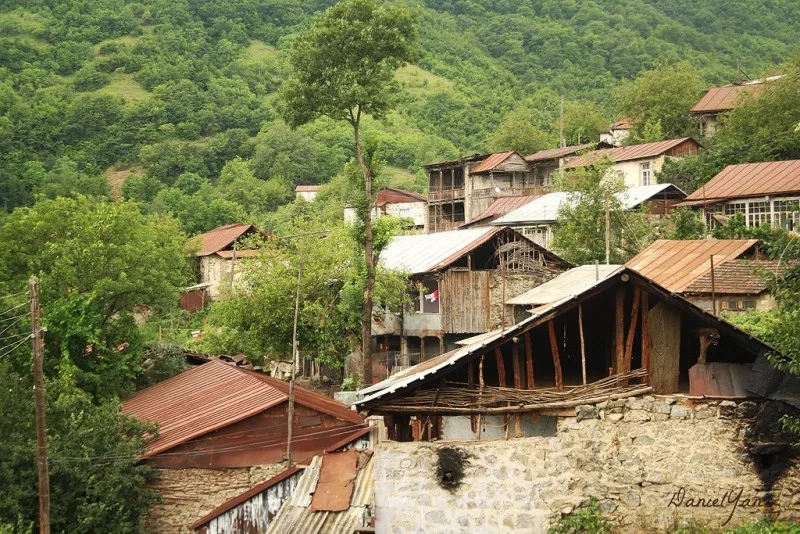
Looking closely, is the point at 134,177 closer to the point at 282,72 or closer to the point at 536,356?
the point at 282,72

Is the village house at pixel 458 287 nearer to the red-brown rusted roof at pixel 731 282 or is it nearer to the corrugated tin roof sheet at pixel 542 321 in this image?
the red-brown rusted roof at pixel 731 282

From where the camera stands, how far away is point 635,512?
39.2 feet

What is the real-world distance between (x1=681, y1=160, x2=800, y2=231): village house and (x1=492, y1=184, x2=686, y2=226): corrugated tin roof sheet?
200cm

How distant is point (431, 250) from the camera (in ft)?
111

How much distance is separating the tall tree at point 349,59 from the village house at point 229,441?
31.8 ft

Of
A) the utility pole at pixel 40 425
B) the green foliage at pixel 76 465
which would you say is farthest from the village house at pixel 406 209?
the utility pole at pixel 40 425

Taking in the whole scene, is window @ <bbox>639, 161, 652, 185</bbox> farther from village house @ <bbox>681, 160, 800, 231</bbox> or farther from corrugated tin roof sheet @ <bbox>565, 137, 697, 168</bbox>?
village house @ <bbox>681, 160, 800, 231</bbox>

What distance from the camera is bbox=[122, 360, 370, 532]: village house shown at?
2144cm

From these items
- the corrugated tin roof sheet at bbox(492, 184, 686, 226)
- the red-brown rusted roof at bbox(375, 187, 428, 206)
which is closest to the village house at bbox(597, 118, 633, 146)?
the red-brown rusted roof at bbox(375, 187, 428, 206)

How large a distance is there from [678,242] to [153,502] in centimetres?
1698

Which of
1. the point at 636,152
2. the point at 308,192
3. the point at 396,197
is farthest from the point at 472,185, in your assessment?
the point at 308,192

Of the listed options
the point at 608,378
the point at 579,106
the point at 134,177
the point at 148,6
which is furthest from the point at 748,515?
the point at 148,6

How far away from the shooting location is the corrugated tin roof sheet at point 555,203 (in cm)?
4072

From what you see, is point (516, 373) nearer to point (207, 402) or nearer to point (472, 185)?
point (207, 402)
